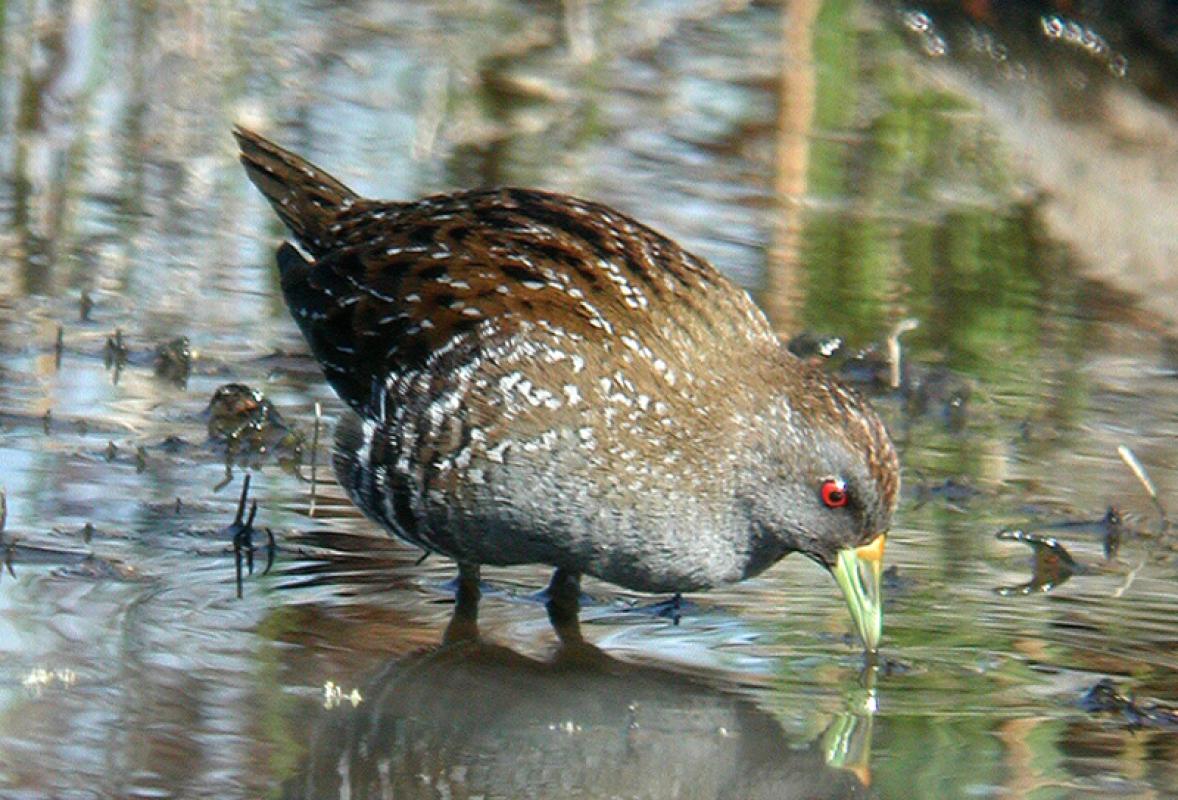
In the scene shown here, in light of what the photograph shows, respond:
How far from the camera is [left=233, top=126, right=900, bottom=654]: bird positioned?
17.9ft

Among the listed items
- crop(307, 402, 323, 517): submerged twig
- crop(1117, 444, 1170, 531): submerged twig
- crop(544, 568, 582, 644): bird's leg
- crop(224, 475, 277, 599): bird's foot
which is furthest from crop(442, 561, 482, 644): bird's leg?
crop(1117, 444, 1170, 531): submerged twig

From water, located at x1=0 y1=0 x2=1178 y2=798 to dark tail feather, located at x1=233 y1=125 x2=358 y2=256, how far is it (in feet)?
2.05

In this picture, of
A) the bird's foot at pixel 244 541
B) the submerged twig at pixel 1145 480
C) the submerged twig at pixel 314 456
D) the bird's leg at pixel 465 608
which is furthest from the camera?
the submerged twig at pixel 1145 480

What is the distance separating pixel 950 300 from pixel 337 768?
5090mm

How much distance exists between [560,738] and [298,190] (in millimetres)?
2389

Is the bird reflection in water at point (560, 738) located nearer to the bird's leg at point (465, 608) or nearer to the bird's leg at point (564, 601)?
the bird's leg at point (465, 608)

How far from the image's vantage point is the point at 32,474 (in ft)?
20.4

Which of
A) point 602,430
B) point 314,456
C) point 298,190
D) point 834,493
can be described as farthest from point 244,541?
point 834,493

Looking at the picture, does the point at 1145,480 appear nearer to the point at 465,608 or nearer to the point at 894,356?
the point at 894,356

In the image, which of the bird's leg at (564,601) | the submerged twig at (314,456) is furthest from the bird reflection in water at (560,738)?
the submerged twig at (314,456)

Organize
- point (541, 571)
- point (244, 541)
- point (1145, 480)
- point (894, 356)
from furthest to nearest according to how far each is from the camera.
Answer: point (894, 356)
point (1145, 480)
point (541, 571)
point (244, 541)

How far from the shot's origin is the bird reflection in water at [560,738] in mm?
4484

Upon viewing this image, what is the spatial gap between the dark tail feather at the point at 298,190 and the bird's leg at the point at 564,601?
125cm

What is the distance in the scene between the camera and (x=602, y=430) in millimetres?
5488
